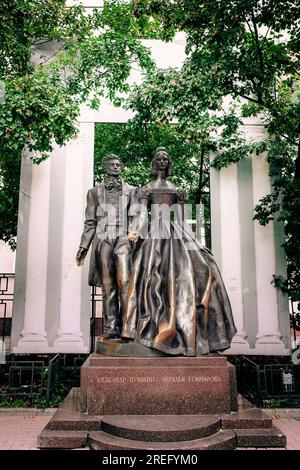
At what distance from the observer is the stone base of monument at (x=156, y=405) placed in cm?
410

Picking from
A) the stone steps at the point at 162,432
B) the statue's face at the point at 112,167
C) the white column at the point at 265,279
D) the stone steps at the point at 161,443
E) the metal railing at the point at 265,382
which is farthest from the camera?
the white column at the point at 265,279

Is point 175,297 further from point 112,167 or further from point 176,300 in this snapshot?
point 112,167

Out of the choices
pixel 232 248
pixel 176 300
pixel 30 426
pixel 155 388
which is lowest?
pixel 30 426

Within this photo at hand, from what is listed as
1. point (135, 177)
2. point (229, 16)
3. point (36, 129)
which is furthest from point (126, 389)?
point (135, 177)

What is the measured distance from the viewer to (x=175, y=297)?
196 inches

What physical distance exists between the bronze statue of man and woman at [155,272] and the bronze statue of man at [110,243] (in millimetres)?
13

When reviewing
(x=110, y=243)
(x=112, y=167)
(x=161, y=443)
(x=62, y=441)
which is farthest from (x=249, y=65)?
(x=62, y=441)

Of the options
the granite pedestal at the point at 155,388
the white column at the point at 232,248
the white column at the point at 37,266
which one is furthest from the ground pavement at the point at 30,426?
the white column at the point at 232,248

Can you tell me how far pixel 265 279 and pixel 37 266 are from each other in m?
5.06

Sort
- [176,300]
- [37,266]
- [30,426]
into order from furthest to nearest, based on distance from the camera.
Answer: [37,266] → [30,426] → [176,300]

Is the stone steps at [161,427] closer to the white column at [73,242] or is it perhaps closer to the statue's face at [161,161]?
the statue's face at [161,161]

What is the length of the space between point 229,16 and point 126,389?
262 inches

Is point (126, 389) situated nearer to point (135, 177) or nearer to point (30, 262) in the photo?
point (30, 262)

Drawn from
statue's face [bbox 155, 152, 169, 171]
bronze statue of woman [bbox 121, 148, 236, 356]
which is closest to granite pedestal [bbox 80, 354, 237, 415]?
bronze statue of woman [bbox 121, 148, 236, 356]
